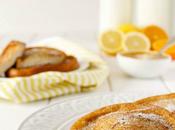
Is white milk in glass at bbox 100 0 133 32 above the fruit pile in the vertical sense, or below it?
above

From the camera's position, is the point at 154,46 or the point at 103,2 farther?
the point at 103,2

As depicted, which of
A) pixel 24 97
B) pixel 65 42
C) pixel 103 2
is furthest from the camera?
pixel 103 2

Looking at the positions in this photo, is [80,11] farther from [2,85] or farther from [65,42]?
[2,85]

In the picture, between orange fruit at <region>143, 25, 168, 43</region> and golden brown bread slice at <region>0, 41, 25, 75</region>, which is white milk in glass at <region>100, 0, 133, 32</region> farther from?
golden brown bread slice at <region>0, 41, 25, 75</region>

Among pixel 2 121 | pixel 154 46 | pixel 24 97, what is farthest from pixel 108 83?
pixel 154 46

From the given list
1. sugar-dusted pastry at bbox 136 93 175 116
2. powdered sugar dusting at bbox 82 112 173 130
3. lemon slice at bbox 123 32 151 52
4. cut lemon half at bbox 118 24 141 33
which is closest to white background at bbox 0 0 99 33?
cut lemon half at bbox 118 24 141 33

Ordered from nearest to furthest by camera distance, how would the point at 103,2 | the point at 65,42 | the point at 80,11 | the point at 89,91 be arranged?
the point at 89,91 < the point at 65,42 < the point at 103,2 < the point at 80,11

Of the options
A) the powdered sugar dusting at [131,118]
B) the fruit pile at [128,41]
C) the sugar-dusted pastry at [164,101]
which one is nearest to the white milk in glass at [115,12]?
the fruit pile at [128,41]
